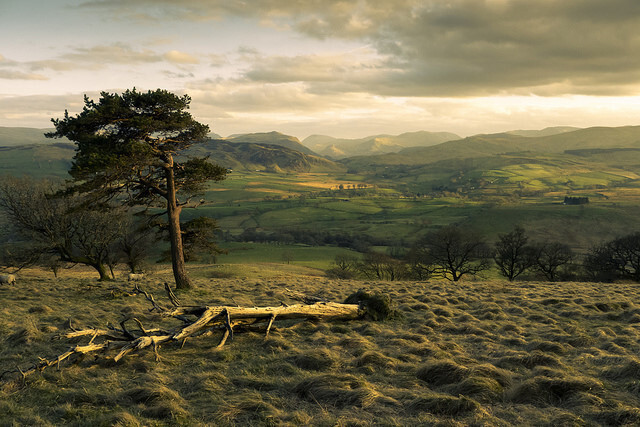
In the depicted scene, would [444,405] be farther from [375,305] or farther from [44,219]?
[44,219]

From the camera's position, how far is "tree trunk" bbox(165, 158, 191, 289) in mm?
22766

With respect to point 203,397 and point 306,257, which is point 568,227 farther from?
point 203,397

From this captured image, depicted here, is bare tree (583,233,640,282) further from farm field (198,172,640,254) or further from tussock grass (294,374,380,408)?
farm field (198,172,640,254)

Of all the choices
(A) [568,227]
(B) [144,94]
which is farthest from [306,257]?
(A) [568,227]

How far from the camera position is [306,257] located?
92875 millimetres

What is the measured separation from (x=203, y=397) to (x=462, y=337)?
9.02 meters

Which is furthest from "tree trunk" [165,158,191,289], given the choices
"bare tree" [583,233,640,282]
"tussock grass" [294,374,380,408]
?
"bare tree" [583,233,640,282]

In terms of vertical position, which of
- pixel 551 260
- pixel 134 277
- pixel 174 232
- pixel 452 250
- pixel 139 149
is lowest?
pixel 551 260

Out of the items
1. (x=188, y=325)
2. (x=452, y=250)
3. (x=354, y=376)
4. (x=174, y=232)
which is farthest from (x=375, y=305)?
(x=452, y=250)

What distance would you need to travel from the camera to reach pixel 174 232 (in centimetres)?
2302

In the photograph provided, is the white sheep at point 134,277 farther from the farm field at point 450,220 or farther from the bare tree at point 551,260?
the farm field at point 450,220

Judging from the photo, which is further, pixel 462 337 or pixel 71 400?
pixel 462 337

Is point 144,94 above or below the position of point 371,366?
above

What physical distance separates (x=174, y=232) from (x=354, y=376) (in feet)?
58.9
